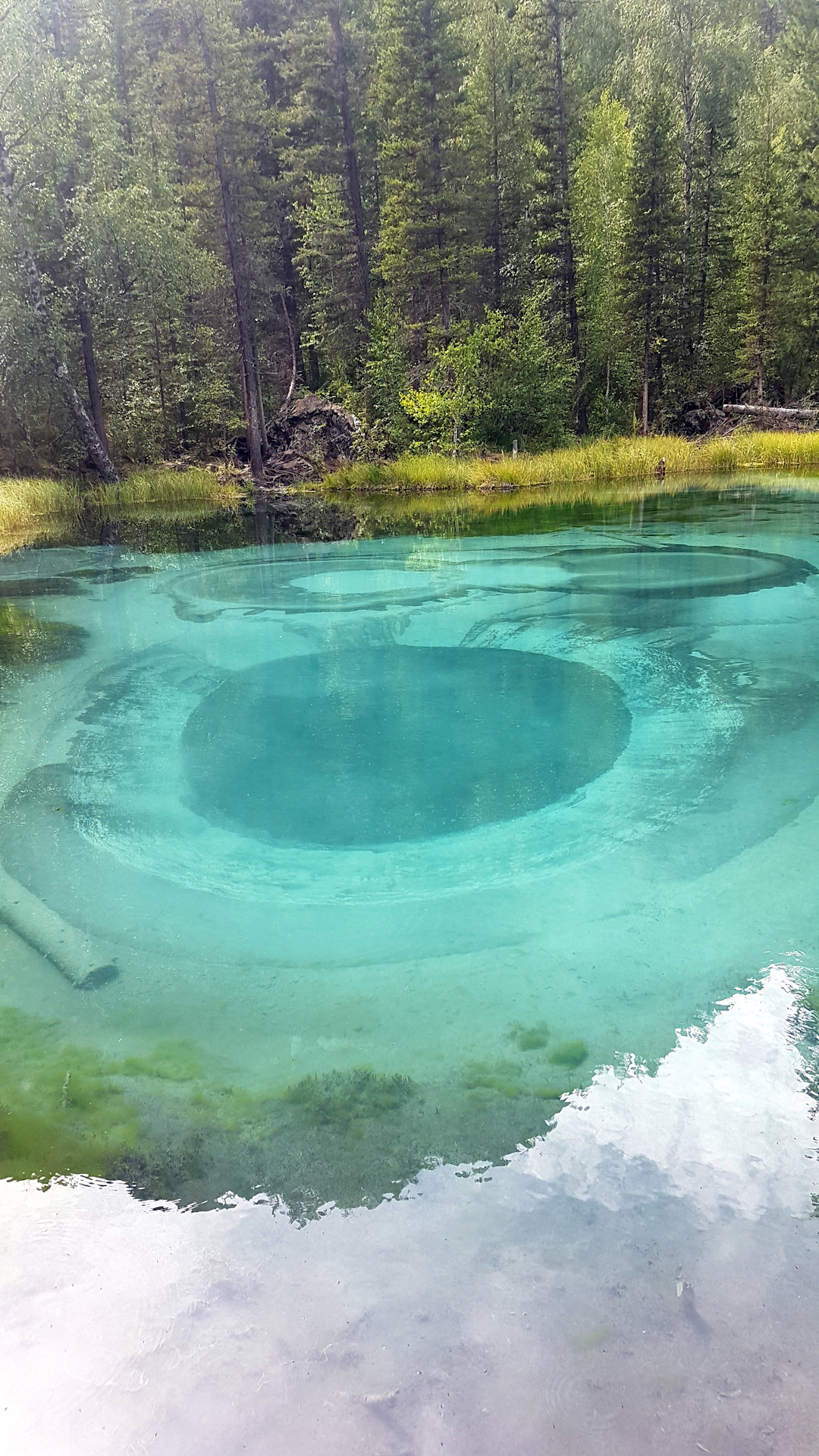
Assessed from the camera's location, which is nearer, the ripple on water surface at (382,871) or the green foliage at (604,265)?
the ripple on water surface at (382,871)

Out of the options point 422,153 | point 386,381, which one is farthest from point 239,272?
point 422,153

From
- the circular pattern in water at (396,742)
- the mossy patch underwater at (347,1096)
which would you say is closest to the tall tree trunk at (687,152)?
the circular pattern in water at (396,742)

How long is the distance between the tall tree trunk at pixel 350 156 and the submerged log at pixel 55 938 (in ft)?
79.8

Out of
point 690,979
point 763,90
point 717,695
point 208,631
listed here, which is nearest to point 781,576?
point 717,695

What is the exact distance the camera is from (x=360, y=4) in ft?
85.6

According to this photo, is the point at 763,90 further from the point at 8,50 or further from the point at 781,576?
the point at 781,576

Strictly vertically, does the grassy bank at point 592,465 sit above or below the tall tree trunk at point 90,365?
below

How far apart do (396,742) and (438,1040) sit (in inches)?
92.4

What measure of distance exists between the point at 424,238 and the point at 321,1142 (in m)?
25.2

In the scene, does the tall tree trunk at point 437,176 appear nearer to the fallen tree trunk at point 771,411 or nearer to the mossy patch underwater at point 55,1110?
the fallen tree trunk at point 771,411

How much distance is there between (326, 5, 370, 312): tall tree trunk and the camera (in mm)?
23984

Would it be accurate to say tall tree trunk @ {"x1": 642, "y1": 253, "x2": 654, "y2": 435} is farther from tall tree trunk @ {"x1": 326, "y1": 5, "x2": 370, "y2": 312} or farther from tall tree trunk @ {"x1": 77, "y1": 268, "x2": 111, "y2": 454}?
tall tree trunk @ {"x1": 77, "y1": 268, "x2": 111, "y2": 454}

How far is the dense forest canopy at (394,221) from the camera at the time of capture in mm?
19203

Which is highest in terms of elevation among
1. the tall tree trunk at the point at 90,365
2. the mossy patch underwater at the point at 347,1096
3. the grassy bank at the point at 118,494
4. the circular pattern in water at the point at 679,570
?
the tall tree trunk at the point at 90,365
